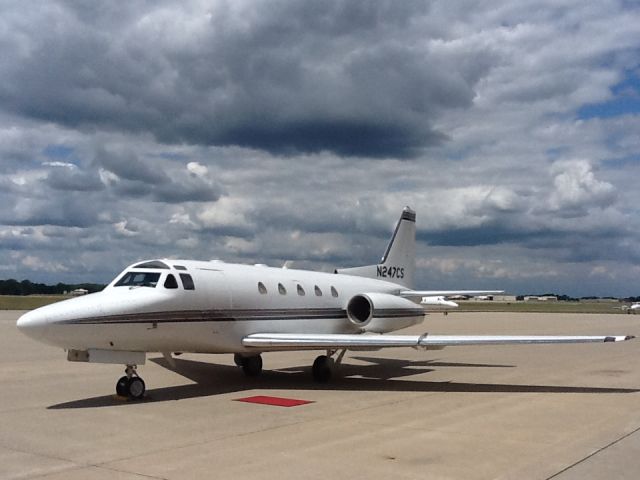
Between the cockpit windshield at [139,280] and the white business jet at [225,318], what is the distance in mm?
21

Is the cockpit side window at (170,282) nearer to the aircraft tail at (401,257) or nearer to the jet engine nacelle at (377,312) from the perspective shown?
the jet engine nacelle at (377,312)

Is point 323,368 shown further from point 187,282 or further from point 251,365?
point 187,282

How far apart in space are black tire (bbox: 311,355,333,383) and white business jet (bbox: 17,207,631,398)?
25mm

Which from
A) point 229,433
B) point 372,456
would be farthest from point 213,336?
point 372,456

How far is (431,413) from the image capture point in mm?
11719

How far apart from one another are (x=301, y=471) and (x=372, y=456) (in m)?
1.17

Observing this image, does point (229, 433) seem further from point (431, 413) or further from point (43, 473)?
point (431, 413)

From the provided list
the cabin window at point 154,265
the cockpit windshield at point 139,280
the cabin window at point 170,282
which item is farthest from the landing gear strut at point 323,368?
the cockpit windshield at point 139,280

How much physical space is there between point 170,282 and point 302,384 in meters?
4.42

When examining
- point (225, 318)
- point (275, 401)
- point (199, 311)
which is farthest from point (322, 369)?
point (199, 311)

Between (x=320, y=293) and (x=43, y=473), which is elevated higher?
(x=320, y=293)

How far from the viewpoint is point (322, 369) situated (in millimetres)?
16469

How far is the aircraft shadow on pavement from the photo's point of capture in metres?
14.0

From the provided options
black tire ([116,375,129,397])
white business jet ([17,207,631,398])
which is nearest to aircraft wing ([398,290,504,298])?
white business jet ([17,207,631,398])
